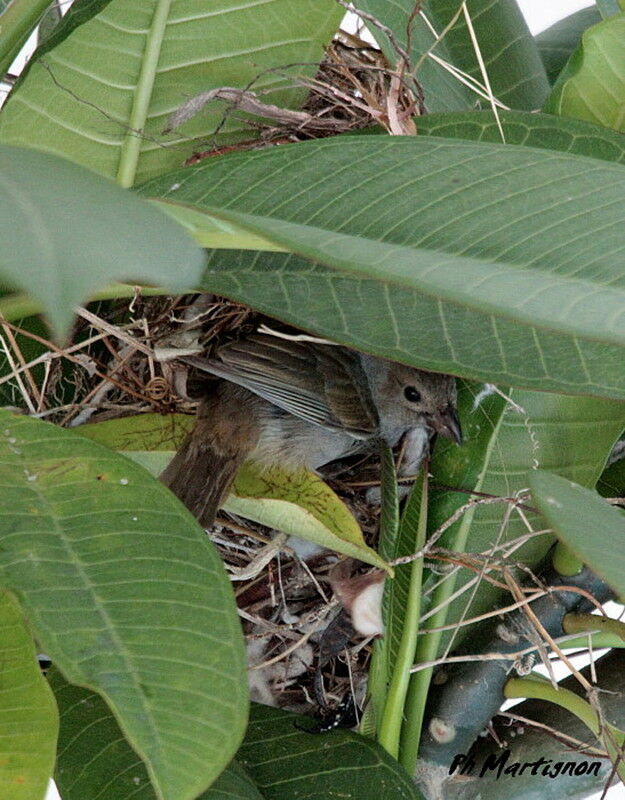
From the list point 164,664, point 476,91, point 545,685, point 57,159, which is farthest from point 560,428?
point 57,159

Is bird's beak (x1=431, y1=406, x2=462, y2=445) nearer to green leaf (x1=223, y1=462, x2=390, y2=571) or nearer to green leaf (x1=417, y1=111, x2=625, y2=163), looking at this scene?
green leaf (x1=223, y1=462, x2=390, y2=571)

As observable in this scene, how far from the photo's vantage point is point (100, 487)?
102 cm

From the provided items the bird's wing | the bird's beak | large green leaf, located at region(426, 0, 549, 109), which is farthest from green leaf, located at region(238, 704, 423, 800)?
large green leaf, located at region(426, 0, 549, 109)

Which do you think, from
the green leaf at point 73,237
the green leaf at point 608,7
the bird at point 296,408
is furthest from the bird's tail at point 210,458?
the green leaf at point 73,237

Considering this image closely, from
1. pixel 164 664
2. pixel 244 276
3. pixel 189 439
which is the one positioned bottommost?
pixel 189 439

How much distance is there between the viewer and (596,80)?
1.37m

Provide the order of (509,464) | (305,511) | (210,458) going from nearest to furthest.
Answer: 1. (305,511)
2. (509,464)
3. (210,458)

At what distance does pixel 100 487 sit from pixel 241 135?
2.37ft

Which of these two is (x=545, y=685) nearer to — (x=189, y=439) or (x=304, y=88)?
(x=189, y=439)

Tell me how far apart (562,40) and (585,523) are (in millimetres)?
1357

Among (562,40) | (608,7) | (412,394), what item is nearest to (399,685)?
(412,394)

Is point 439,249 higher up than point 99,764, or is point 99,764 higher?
point 439,249

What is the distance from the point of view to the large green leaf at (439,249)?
0.71 meters

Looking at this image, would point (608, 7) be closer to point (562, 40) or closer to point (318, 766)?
point (562, 40)
